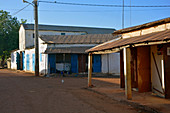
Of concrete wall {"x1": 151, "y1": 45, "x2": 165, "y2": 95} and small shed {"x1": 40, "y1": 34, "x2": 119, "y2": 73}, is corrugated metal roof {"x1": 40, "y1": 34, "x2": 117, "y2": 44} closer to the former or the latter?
small shed {"x1": 40, "y1": 34, "x2": 119, "y2": 73}

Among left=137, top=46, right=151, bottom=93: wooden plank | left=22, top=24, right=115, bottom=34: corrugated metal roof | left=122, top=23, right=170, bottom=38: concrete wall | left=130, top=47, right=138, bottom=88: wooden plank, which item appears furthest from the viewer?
left=22, top=24, right=115, bottom=34: corrugated metal roof

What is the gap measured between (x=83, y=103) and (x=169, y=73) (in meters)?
3.75

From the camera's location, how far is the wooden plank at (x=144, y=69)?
11055mm

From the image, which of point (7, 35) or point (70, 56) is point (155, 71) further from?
point (7, 35)

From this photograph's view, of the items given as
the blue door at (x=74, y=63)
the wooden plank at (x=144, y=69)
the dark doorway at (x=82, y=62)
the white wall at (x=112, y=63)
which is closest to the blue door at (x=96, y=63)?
the white wall at (x=112, y=63)

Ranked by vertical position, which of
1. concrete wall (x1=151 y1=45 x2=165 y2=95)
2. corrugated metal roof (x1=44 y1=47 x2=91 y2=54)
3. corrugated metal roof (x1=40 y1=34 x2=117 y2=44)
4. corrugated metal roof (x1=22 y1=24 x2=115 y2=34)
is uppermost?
corrugated metal roof (x1=22 y1=24 x2=115 y2=34)

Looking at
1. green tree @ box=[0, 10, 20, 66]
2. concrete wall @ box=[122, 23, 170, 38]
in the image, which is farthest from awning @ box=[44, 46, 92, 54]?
green tree @ box=[0, 10, 20, 66]

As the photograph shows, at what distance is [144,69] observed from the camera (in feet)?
36.5

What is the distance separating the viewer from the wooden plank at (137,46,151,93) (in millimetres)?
11055

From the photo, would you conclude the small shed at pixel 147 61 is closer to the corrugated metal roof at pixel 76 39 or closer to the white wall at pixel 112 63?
the white wall at pixel 112 63

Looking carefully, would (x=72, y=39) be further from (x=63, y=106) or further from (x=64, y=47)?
(x=63, y=106)

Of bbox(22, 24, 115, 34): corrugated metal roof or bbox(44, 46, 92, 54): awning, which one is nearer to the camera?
bbox(44, 46, 92, 54): awning

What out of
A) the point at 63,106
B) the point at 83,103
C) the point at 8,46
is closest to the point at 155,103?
the point at 83,103

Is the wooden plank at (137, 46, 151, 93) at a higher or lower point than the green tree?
lower
